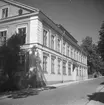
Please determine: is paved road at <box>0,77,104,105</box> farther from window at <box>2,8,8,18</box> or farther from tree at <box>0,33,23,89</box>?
window at <box>2,8,8,18</box>

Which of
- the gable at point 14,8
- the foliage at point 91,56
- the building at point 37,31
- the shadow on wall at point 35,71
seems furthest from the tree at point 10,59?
the foliage at point 91,56

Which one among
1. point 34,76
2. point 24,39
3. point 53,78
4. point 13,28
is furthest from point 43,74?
point 13,28

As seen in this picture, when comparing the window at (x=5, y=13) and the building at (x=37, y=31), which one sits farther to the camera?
the window at (x=5, y=13)

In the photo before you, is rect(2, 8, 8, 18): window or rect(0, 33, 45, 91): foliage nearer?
rect(0, 33, 45, 91): foliage

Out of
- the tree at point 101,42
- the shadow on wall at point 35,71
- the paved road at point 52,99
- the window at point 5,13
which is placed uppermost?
the window at point 5,13

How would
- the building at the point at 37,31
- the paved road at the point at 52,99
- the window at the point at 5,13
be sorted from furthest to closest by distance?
the window at the point at 5,13
the building at the point at 37,31
the paved road at the point at 52,99

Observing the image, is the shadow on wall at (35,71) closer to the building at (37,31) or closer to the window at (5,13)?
the building at (37,31)

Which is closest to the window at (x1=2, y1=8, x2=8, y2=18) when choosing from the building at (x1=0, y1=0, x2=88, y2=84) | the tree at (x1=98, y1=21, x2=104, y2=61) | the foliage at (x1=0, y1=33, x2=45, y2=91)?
the building at (x1=0, y1=0, x2=88, y2=84)

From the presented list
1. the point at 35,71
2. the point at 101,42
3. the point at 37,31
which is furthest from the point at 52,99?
the point at 101,42

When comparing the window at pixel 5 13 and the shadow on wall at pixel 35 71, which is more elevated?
the window at pixel 5 13

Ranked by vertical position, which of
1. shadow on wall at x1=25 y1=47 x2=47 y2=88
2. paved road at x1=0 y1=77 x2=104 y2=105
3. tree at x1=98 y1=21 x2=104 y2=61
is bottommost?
paved road at x1=0 y1=77 x2=104 y2=105

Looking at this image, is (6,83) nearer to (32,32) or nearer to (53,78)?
(32,32)

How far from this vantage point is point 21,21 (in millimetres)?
20031

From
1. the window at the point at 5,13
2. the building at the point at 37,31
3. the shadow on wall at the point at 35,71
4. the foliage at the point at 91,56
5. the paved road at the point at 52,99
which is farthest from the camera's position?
the foliage at the point at 91,56
